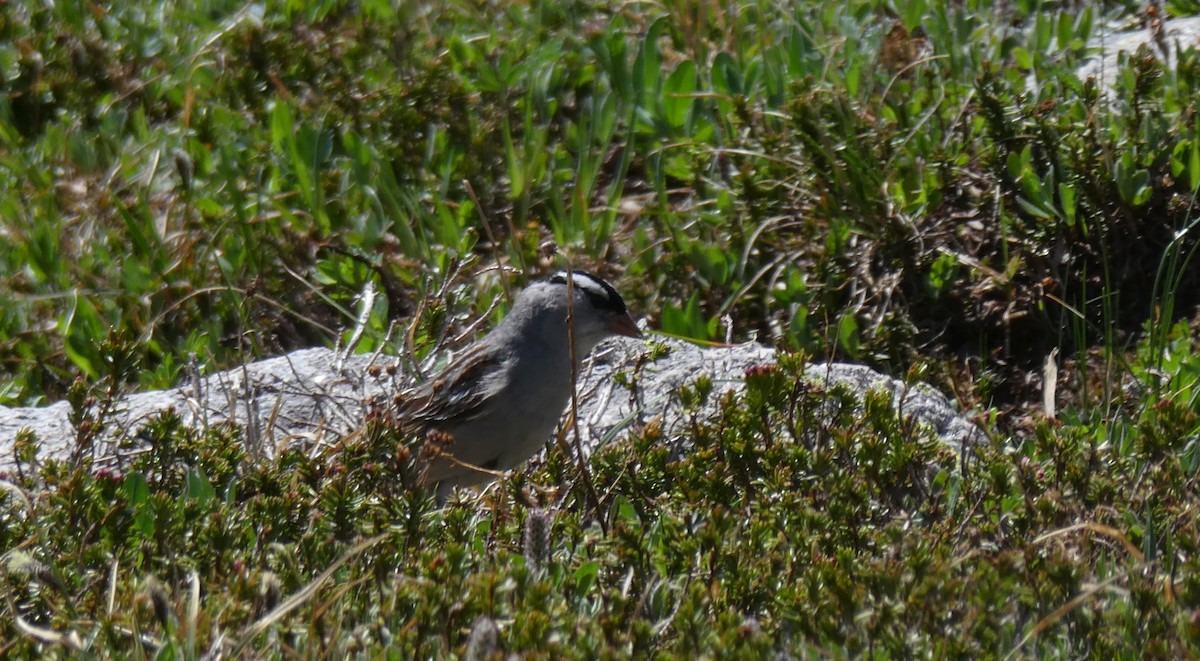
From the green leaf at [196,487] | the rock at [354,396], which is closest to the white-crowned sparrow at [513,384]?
the rock at [354,396]

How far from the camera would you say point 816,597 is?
9.97 feet

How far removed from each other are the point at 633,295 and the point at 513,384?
1.27 meters

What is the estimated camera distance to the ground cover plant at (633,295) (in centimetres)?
313

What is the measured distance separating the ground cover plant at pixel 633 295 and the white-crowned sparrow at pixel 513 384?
0.17 meters

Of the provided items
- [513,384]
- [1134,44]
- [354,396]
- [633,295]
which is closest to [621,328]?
[513,384]

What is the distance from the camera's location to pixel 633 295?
6422 mm

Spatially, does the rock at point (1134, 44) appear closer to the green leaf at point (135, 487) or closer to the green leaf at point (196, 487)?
the green leaf at point (196, 487)

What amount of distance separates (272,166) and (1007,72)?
3.61m

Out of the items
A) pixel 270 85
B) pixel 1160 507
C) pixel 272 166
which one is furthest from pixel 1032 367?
pixel 270 85

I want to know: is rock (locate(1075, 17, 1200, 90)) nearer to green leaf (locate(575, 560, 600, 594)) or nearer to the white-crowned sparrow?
the white-crowned sparrow

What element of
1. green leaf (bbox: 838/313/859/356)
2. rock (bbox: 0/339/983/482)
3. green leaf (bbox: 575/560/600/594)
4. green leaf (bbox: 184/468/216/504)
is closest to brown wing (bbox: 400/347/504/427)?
rock (bbox: 0/339/983/482)

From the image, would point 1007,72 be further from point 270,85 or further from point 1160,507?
point 270,85

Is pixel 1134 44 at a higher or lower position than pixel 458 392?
higher

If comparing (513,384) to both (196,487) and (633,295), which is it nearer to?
(633,295)
